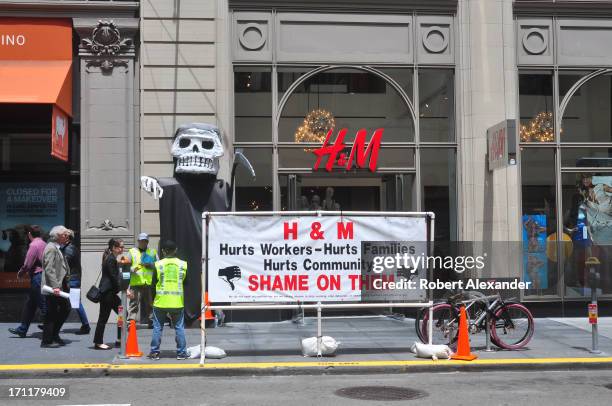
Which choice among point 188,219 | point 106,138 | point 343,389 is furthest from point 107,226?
point 343,389

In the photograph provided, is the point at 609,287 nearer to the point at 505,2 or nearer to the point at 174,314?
the point at 505,2

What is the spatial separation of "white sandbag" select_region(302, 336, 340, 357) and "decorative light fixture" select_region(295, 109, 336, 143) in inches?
234

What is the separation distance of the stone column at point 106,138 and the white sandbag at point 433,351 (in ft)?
22.5

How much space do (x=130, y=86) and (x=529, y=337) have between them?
9.20m

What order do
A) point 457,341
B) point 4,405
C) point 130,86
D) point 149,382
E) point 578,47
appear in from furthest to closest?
point 578,47
point 130,86
point 457,341
point 149,382
point 4,405

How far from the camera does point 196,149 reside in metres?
14.3

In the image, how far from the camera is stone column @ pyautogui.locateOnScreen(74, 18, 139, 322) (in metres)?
15.5

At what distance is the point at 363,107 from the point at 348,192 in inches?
73.0

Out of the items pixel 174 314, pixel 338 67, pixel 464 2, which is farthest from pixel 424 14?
pixel 174 314

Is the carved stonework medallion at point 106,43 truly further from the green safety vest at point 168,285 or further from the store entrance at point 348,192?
the green safety vest at point 168,285

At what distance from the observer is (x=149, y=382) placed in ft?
32.4

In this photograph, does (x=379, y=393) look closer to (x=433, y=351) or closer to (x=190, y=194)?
(x=433, y=351)

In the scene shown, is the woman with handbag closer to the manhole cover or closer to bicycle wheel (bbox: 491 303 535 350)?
the manhole cover

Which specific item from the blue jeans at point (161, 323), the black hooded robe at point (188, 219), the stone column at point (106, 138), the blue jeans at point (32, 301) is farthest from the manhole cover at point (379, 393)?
the stone column at point (106, 138)
